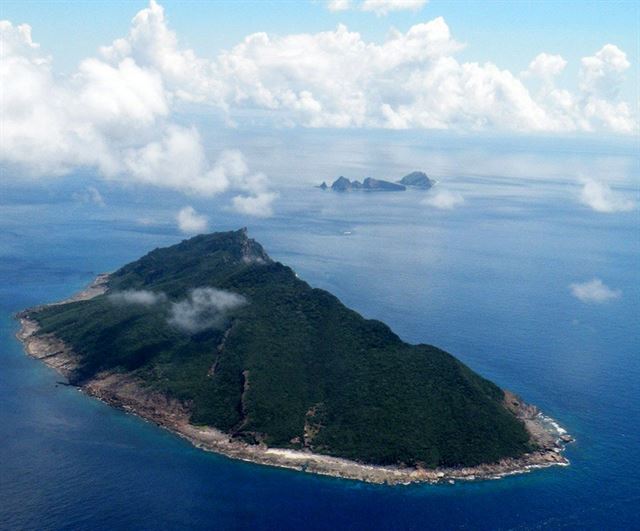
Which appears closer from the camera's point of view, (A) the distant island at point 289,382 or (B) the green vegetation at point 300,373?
(A) the distant island at point 289,382

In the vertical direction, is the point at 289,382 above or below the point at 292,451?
above

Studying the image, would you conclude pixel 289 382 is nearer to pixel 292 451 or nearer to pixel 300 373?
pixel 300 373

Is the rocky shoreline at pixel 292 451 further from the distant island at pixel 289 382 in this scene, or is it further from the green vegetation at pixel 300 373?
the green vegetation at pixel 300 373

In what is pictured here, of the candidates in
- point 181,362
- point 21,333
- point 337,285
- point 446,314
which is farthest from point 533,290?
point 21,333

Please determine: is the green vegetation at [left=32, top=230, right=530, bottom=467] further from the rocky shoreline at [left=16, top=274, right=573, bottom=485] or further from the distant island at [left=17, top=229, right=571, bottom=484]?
the rocky shoreline at [left=16, top=274, right=573, bottom=485]

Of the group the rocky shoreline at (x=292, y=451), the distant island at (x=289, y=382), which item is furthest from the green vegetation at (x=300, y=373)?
the rocky shoreline at (x=292, y=451)

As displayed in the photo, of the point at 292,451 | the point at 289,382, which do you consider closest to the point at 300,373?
the point at 289,382

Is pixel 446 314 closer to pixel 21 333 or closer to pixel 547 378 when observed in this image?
pixel 547 378
